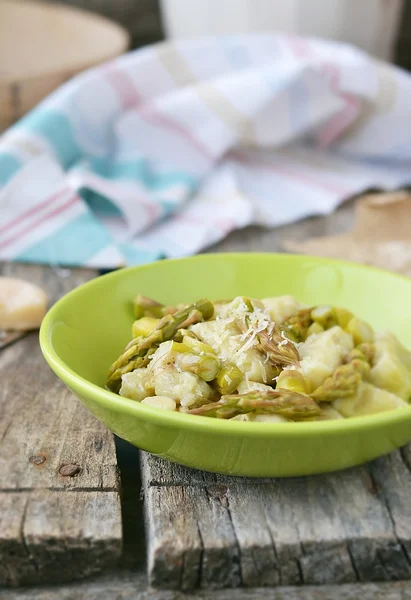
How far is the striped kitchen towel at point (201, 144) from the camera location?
154cm

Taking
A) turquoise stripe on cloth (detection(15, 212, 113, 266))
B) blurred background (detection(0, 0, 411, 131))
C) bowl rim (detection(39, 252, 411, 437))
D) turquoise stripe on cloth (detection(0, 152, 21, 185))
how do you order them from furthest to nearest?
blurred background (detection(0, 0, 411, 131)) < turquoise stripe on cloth (detection(0, 152, 21, 185)) < turquoise stripe on cloth (detection(15, 212, 113, 266)) < bowl rim (detection(39, 252, 411, 437))

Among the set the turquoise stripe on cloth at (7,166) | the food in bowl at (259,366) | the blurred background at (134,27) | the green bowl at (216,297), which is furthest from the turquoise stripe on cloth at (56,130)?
the food in bowl at (259,366)

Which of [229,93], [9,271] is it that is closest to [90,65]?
[229,93]

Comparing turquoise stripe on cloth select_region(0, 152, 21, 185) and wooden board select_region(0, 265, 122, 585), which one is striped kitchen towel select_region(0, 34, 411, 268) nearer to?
turquoise stripe on cloth select_region(0, 152, 21, 185)

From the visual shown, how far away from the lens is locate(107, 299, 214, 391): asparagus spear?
850mm

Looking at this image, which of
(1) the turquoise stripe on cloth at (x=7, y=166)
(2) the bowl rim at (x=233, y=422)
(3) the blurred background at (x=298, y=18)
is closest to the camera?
(2) the bowl rim at (x=233, y=422)

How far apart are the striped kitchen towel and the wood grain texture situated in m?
0.72

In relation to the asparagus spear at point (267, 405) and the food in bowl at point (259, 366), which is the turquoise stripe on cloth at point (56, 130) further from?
the asparagus spear at point (267, 405)

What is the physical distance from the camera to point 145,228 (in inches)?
62.4

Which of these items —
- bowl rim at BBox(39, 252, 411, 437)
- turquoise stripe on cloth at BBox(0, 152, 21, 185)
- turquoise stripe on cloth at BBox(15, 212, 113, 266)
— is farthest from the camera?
turquoise stripe on cloth at BBox(0, 152, 21, 185)

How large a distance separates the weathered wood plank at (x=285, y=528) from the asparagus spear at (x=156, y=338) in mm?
115

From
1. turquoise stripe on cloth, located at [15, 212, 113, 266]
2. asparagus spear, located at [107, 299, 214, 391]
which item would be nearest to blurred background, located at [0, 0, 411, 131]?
turquoise stripe on cloth, located at [15, 212, 113, 266]

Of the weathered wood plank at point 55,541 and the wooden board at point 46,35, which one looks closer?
the weathered wood plank at point 55,541

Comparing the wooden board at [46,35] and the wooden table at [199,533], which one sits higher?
the wooden table at [199,533]
